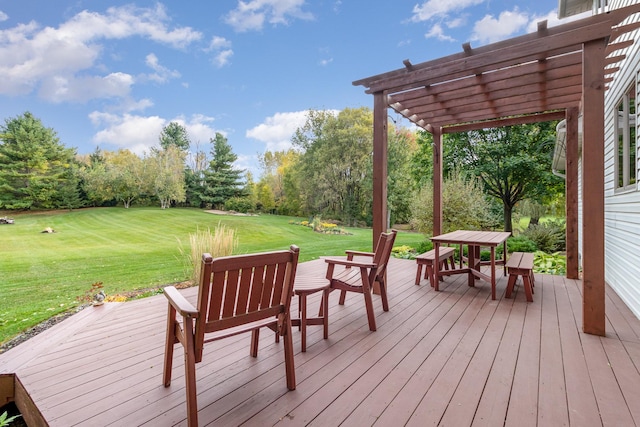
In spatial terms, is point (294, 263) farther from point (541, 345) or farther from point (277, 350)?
point (541, 345)

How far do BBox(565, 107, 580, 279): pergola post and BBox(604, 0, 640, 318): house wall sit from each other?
35 centimetres

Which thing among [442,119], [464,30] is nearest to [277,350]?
[442,119]

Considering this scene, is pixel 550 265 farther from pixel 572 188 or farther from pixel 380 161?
pixel 380 161

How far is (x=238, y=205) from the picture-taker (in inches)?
608

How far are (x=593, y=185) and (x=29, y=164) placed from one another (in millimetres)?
9807

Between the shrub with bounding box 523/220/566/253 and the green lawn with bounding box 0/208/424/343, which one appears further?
the shrub with bounding box 523/220/566/253

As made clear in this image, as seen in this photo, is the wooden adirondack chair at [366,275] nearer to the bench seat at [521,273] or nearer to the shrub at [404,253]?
the bench seat at [521,273]

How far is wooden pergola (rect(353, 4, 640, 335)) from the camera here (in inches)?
98.6

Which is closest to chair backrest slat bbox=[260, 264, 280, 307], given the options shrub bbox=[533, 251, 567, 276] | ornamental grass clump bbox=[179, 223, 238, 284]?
ornamental grass clump bbox=[179, 223, 238, 284]

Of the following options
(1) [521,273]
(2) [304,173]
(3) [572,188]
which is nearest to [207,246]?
(1) [521,273]

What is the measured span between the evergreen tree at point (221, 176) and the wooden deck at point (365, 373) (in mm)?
12780

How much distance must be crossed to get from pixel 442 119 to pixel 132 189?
9.33 m


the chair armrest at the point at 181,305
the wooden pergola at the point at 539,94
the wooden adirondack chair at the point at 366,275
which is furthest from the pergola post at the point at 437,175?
the chair armrest at the point at 181,305

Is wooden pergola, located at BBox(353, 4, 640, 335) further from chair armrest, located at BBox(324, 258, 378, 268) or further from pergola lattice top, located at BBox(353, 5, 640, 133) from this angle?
chair armrest, located at BBox(324, 258, 378, 268)
